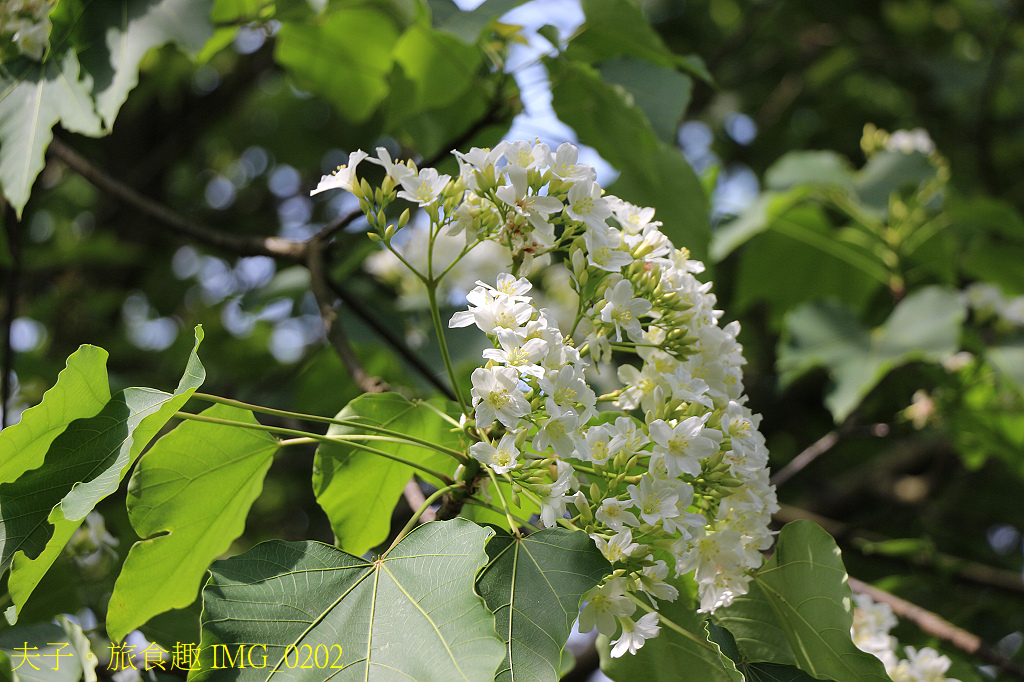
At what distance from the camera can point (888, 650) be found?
176 centimetres

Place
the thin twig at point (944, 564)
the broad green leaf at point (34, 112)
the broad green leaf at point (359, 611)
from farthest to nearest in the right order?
the thin twig at point (944, 564), the broad green leaf at point (34, 112), the broad green leaf at point (359, 611)

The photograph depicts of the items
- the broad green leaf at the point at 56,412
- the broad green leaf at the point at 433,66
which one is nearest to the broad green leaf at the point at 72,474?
the broad green leaf at the point at 56,412

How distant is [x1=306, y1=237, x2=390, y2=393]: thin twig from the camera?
1.68m

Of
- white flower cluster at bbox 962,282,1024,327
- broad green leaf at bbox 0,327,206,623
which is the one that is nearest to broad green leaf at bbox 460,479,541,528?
broad green leaf at bbox 0,327,206,623

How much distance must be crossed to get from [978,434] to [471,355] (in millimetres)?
2040

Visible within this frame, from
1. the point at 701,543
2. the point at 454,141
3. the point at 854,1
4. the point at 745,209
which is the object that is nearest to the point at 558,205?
the point at 701,543

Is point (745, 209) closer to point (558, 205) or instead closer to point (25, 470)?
point (558, 205)

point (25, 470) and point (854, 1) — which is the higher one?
point (25, 470)

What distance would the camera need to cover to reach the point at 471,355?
7.31ft

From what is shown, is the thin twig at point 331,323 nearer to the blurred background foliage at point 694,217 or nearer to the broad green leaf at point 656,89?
the blurred background foliage at point 694,217

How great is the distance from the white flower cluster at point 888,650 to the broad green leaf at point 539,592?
893 millimetres

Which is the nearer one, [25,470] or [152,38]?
[25,470]

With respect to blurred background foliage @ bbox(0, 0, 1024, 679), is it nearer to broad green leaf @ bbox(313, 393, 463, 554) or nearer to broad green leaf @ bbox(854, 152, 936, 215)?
broad green leaf @ bbox(854, 152, 936, 215)

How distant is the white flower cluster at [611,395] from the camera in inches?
44.3
